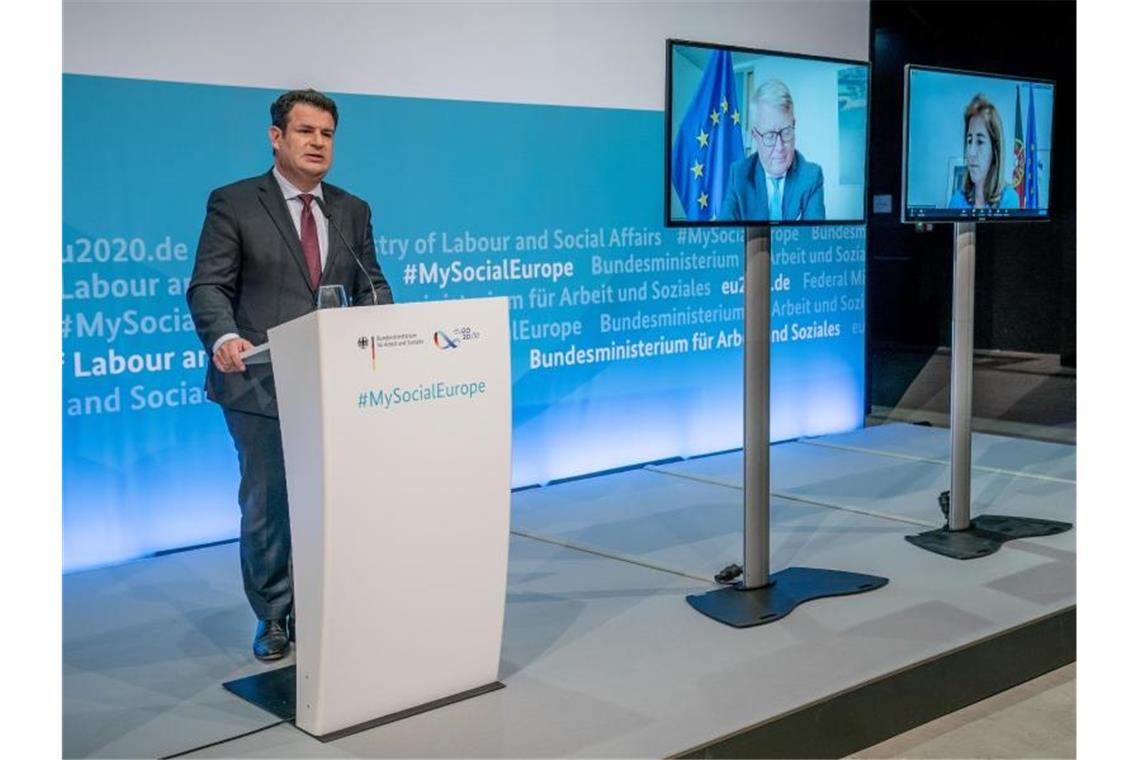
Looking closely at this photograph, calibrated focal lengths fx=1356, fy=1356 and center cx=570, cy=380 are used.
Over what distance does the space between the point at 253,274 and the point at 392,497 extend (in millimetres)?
887

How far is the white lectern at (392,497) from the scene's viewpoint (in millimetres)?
2840

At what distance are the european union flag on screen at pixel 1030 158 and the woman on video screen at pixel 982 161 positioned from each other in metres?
0.13

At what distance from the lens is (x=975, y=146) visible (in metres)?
4.64

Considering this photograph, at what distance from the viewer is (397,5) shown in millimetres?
5242

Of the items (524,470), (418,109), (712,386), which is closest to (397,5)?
(418,109)

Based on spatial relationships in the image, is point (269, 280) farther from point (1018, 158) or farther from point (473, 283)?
point (1018, 158)

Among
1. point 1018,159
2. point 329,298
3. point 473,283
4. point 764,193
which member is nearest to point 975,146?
point 1018,159

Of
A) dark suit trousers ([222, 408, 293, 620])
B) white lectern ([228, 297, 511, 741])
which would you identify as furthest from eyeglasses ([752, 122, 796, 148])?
dark suit trousers ([222, 408, 293, 620])

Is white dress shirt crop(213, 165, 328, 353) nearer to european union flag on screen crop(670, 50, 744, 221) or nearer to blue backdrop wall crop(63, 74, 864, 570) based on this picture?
european union flag on screen crop(670, 50, 744, 221)

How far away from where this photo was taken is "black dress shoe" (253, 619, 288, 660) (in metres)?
3.54

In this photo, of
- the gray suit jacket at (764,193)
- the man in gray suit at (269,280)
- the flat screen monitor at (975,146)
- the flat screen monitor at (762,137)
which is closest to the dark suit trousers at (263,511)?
the man in gray suit at (269,280)

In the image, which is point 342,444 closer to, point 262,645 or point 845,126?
point 262,645

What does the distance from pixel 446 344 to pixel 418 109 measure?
2561 millimetres

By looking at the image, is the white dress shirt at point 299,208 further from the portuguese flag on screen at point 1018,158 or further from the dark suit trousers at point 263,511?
the portuguese flag on screen at point 1018,158
